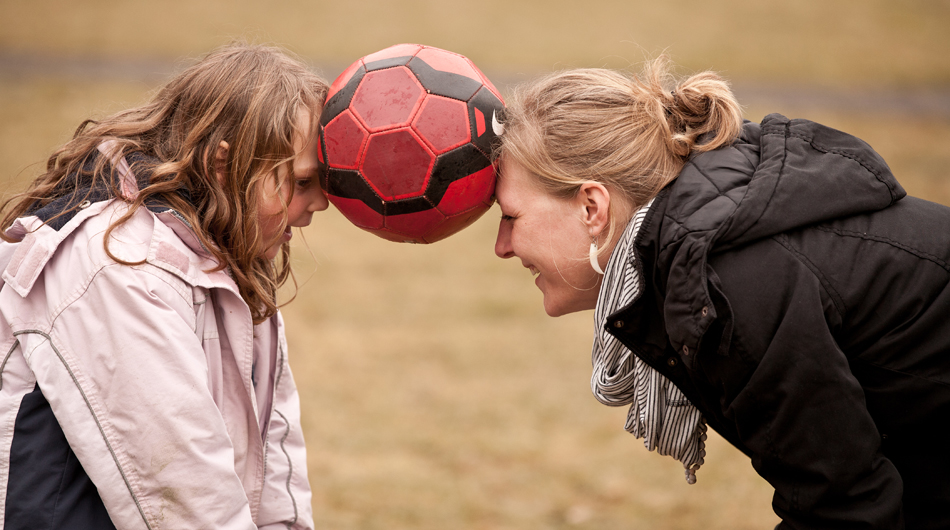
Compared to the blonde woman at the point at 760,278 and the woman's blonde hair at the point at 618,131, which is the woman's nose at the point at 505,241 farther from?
the woman's blonde hair at the point at 618,131

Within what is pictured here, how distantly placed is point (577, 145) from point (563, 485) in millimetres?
2481

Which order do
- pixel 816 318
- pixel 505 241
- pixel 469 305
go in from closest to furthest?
pixel 816 318 < pixel 505 241 < pixel 469 305

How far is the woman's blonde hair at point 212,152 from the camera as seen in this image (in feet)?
7.34

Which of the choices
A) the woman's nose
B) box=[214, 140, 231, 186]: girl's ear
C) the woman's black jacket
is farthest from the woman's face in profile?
box=[214, 140, 231, 186]: girl's ear

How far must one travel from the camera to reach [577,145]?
231cm

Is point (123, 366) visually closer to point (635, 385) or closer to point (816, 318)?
point (635, 385)

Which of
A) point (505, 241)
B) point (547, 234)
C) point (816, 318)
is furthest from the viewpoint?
point (505, 241)

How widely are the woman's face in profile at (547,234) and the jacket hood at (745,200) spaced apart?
292 mm

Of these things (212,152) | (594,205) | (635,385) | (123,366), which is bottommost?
(635,385)

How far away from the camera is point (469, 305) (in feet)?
22.1

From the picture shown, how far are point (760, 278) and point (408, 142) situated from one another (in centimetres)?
104

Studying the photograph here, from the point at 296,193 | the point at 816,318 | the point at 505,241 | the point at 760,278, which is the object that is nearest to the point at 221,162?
the point at 296,193

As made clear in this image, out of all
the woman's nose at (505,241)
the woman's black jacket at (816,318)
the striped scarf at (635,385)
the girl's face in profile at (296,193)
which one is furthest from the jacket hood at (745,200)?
the girl's face in profile at (296,193)

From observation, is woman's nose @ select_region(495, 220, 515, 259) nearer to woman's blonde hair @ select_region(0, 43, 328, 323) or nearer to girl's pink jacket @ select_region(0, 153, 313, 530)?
woman's blonde hair @ select_region(0, 43, 328, 323)
